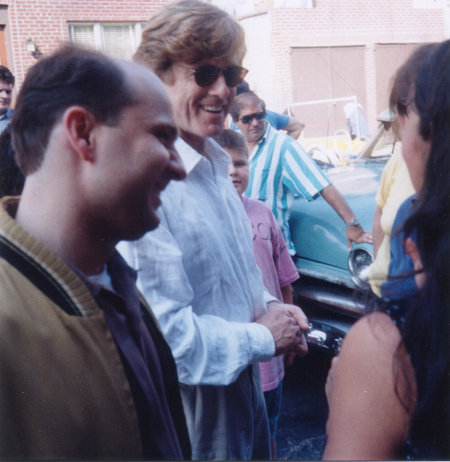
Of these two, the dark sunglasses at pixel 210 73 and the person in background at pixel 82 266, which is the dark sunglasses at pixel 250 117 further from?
the person in background at pixel 82 266

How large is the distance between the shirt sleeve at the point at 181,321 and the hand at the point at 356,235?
5.07ft

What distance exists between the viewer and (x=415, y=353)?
2.85 feet

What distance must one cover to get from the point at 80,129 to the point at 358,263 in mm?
2168

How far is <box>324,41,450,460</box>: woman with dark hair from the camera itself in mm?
860

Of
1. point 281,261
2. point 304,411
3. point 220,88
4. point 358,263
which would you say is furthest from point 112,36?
point 304,411

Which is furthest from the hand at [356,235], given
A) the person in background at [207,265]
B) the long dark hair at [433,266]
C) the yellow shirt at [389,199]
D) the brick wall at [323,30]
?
the brick wall at [323,30]

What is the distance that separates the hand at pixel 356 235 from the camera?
285cm

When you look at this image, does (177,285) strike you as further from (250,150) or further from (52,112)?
(250,150)

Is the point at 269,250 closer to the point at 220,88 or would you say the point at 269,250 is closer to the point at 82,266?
the point at 220,88

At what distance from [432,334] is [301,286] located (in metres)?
2.44

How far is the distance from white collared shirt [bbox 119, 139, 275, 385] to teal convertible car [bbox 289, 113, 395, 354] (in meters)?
1.31

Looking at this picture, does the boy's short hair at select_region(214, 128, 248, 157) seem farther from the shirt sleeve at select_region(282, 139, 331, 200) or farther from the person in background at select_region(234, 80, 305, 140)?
the person in background at select_region(234, 80, 305, 140)

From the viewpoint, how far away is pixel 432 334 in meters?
0.87

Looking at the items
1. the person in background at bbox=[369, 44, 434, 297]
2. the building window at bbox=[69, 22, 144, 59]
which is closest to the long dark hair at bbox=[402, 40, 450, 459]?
→ the person in background at bbox=[369, 44, 434, 297]
